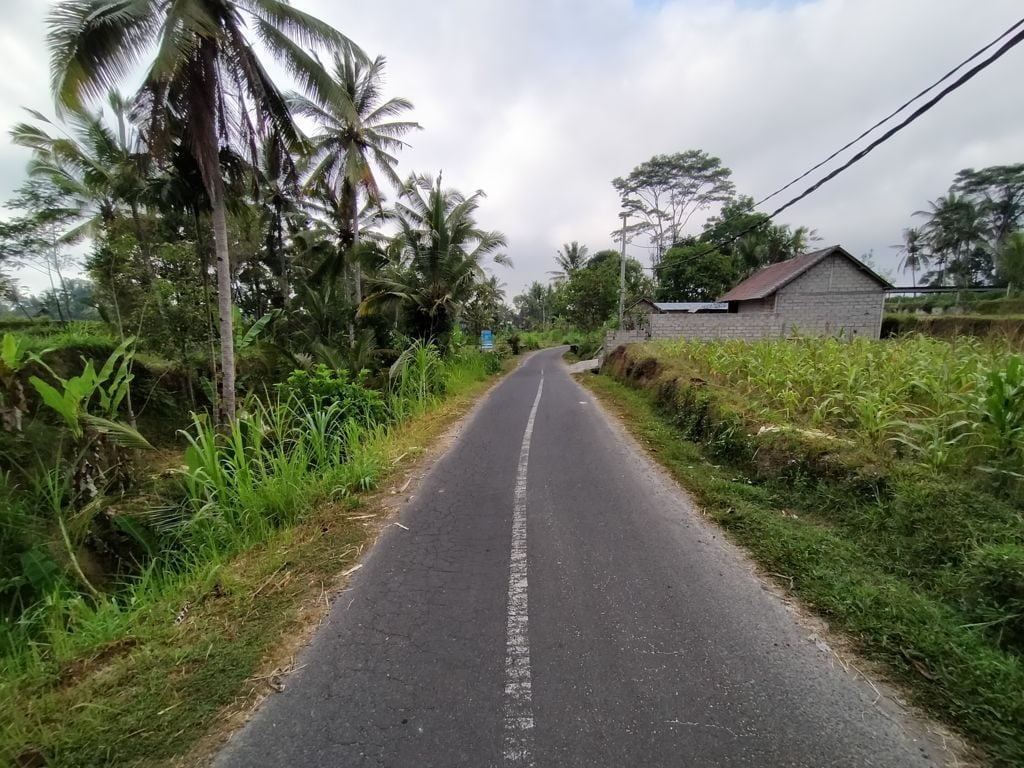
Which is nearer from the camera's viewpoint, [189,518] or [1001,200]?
[189,518]

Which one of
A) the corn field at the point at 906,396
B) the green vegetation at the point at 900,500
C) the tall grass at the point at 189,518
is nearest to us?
the green vegetation at the point at 900,500

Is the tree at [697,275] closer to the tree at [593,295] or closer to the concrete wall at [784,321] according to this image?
the tree at [593,295]

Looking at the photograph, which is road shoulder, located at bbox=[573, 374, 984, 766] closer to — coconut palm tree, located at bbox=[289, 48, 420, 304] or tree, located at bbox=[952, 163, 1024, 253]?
coconut palm tree, located at bbox=[289, 48, 420, 304]

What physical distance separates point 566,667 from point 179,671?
1.96 metres

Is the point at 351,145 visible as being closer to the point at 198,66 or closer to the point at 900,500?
the point at 198,66

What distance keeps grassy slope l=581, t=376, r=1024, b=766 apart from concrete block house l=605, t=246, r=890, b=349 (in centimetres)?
1103

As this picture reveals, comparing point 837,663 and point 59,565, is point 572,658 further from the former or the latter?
point 59,565

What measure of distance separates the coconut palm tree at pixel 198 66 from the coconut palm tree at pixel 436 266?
192 inches

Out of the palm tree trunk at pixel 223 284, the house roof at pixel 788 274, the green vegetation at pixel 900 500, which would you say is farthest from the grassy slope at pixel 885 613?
the house roof at pixel 788 274

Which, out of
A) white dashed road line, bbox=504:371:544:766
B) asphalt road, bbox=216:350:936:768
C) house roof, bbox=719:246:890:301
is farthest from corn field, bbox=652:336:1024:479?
house roof, bbox=719:246:890:301

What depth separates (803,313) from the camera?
53.9 feet

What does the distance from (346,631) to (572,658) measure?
131 cm

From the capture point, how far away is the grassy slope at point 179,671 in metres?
1.71

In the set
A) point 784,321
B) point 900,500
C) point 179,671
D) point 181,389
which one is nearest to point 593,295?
point 784,321
